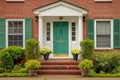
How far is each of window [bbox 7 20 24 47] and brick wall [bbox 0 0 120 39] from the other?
475mm

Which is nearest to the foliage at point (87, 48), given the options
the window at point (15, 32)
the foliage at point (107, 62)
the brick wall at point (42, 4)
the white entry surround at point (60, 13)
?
the foliage at point (107, 62)

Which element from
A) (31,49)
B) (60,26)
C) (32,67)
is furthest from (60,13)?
(32,67)

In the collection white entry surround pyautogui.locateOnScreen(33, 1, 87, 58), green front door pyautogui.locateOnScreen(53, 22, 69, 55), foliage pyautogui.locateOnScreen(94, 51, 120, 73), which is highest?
white entry surround pyautogui.locateOnScreen(33, 1, 87, 58)

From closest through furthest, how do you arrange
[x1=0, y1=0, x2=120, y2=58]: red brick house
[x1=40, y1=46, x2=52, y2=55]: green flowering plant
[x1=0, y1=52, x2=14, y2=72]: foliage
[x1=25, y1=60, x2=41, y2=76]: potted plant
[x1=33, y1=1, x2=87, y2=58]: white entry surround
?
[x1=25, y1=60, x2=41, y2=76]: potted plant, [x1=0, y1=52, x2=14, y2=72]: foliage, [x1=40, y1=46, x2=52, y2=55]: green flowering plant, [x1=33, y1=1, x2=87, y2=58]: white entry surround, [x1=0, y1=0, x2=120, y2=58]: red brick house

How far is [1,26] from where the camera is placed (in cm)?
2241

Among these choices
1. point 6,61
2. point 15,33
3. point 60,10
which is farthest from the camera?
point 15,33

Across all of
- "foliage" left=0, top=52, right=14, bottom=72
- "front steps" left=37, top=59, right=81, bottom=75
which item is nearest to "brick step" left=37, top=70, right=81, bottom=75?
"front steps" left=37, top=59, right=81, bottom=75

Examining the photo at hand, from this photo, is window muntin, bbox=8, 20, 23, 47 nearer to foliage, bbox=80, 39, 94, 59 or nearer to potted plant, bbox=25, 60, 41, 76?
potted plant, bbox=25, 60, 41, 76

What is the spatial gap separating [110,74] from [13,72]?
5299mm

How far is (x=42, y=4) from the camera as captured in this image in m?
22.7

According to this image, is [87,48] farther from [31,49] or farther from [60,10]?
[31,49]

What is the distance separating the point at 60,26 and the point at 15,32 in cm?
291

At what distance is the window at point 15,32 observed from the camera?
22594mm

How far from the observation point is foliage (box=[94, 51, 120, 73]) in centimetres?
1983
